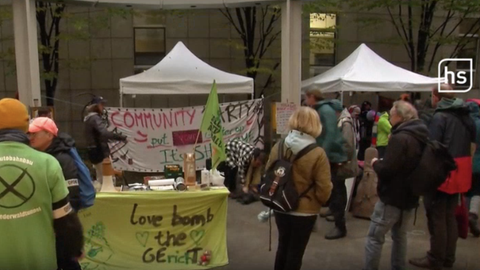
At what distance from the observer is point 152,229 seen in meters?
4.84

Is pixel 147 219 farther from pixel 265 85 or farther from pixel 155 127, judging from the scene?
pixel 265 85

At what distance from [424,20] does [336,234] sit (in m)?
9.63

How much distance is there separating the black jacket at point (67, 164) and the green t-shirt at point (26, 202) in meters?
0.95

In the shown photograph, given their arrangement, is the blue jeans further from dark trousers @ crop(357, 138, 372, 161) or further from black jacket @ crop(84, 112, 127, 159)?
dark trousers @ crop(357, 138, 372, 161)

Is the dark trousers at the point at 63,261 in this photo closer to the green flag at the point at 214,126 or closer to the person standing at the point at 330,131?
the green flag at the point at 214,126

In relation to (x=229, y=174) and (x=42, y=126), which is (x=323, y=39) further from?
(x=42, y=126)

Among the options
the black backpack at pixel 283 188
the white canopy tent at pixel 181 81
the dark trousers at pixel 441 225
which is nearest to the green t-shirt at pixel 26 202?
the black backpack at pixel 283 188

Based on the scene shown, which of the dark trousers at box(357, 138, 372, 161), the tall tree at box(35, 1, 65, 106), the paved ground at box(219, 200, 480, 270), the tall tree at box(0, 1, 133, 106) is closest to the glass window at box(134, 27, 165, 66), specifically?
the tall tree at box(0, 1, 133, 106)

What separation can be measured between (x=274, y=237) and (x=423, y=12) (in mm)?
10124

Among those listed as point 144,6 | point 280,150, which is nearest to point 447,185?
point 280,150

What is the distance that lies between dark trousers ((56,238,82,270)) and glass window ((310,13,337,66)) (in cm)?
1213

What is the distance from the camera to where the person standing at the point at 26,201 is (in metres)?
2.54

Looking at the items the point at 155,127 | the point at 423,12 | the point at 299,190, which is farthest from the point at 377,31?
the point at 299,190

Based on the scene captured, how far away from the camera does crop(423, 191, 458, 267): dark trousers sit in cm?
491
